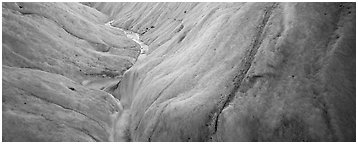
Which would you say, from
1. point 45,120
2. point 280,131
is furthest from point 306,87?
point 45,120

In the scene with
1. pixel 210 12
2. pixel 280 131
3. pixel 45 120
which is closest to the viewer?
pixel 280 131

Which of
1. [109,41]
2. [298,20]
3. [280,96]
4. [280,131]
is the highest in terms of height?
[298,20]

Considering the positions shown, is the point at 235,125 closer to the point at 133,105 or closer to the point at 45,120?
the point at 133,105

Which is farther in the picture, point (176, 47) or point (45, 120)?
point (176, 47)

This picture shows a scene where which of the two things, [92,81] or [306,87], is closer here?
[306,87]

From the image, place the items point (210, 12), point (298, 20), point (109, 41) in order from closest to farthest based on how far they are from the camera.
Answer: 1. point (298, 20)
2. point (210, 12)
3. point (109, 41)

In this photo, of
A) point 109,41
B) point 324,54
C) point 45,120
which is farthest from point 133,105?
point 109,41

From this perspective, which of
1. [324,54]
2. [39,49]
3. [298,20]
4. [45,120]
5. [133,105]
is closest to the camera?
[324,54]

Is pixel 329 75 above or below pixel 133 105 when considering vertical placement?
above

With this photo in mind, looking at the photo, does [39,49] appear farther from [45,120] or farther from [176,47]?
[176,47]
